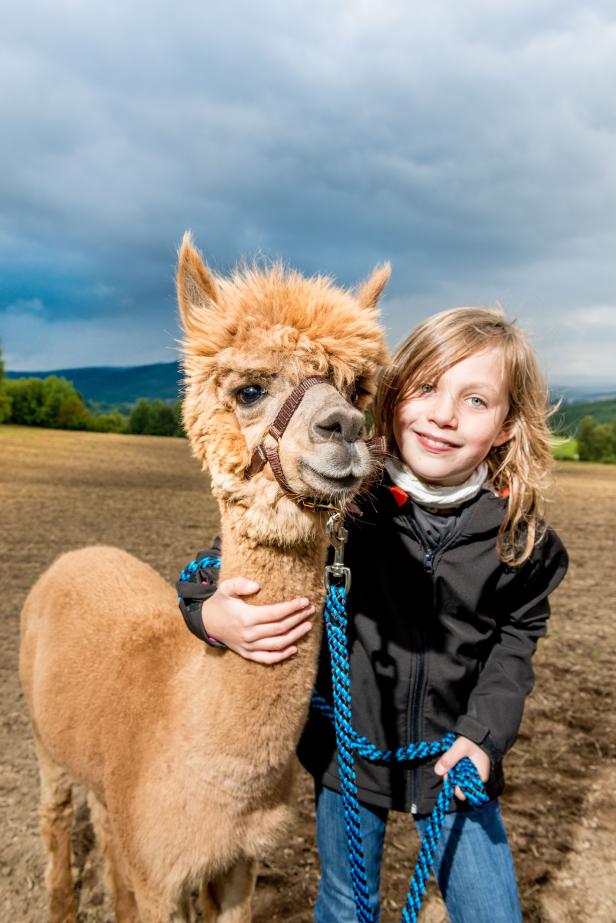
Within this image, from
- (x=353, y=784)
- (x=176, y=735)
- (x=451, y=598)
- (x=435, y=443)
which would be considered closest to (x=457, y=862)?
(x=353, y=784)

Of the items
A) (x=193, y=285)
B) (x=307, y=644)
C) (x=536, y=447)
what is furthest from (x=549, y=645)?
(x=193, y=285)

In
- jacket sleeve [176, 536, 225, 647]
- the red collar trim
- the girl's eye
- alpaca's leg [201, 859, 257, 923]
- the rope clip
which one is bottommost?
alpaca's leg [201, 859, 257, 923]

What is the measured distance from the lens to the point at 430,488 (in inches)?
79.5

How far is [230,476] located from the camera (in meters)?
1.72

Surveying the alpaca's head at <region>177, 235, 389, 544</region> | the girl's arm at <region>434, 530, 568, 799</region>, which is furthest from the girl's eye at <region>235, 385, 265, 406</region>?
the girl's arm at <region>434, 530, 568, 799</region>

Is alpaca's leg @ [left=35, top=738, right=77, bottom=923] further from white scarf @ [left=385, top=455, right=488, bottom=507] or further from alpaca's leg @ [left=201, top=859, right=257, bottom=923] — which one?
white scarf @ [left=385, top=455, right=488, bottom=507]

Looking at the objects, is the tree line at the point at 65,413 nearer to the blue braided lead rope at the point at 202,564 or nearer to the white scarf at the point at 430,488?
the blue braided lead rope at the point at 202,564

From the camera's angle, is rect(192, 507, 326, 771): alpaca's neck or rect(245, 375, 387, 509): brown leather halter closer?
rect(245, 375, 387, 509): brown leather halter

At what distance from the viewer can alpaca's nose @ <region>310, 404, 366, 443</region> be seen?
151cm

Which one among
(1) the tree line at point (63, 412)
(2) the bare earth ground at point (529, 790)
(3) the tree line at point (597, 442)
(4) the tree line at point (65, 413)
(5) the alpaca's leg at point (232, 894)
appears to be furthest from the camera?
(4) the tree line at point (65, 413)

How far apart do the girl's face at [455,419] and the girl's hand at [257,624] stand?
599 millimetres

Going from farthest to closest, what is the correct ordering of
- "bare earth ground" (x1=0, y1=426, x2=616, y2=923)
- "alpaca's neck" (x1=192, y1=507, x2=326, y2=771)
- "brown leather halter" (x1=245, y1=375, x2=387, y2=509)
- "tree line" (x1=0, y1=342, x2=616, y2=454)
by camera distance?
"tree line" (x1=0, y1=342, x2=616, y2=454) → "bare earth ground" (x1=0, y1=426, x2=616, y2=923) → "alpaca's neck" (x1=192, y1=507, x2=326, y2=771) → "brown leather halter" (x1=245, y1=375, x2=387, y2=509)

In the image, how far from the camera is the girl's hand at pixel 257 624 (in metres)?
1.66

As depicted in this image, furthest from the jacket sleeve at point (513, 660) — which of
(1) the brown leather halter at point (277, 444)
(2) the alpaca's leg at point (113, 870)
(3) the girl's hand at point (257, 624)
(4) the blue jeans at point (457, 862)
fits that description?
(2) the alpaca's leg at point (113, 870)
